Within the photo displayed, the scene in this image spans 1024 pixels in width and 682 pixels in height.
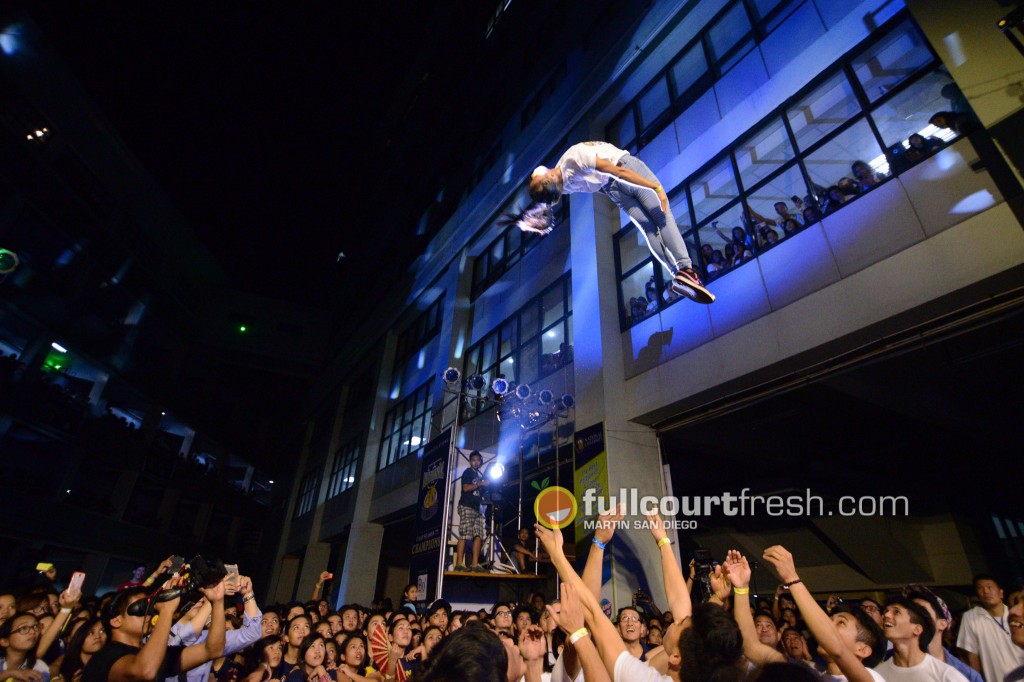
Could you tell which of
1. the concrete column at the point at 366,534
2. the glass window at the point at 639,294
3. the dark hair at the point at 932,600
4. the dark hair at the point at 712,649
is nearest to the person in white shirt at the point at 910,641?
the dark hair at the point at 932,600

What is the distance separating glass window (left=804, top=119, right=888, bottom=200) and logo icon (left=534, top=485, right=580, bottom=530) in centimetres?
594

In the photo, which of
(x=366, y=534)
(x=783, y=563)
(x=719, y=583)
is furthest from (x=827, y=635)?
(x=366, y=534)

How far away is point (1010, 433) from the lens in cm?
896

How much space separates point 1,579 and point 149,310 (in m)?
11.8

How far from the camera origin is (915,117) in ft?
20.4

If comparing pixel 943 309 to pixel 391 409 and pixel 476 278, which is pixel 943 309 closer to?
pixel 476 278

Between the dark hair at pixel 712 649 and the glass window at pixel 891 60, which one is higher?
the glass window at pixel 891 60

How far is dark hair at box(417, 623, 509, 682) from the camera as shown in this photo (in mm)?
1597

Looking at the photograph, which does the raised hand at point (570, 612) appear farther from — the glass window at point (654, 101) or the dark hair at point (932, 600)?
the glass window at point (654, 101)

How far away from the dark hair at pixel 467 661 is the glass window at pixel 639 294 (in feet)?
25.2

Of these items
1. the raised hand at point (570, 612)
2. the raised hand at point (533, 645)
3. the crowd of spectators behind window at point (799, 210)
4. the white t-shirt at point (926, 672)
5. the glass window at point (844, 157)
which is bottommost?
the white t-shirt at point (926, 672)

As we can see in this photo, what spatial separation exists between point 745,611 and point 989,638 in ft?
10.3

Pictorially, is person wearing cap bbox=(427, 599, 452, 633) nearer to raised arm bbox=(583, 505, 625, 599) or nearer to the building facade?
the building facade

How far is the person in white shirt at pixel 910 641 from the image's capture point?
2.95 meters
